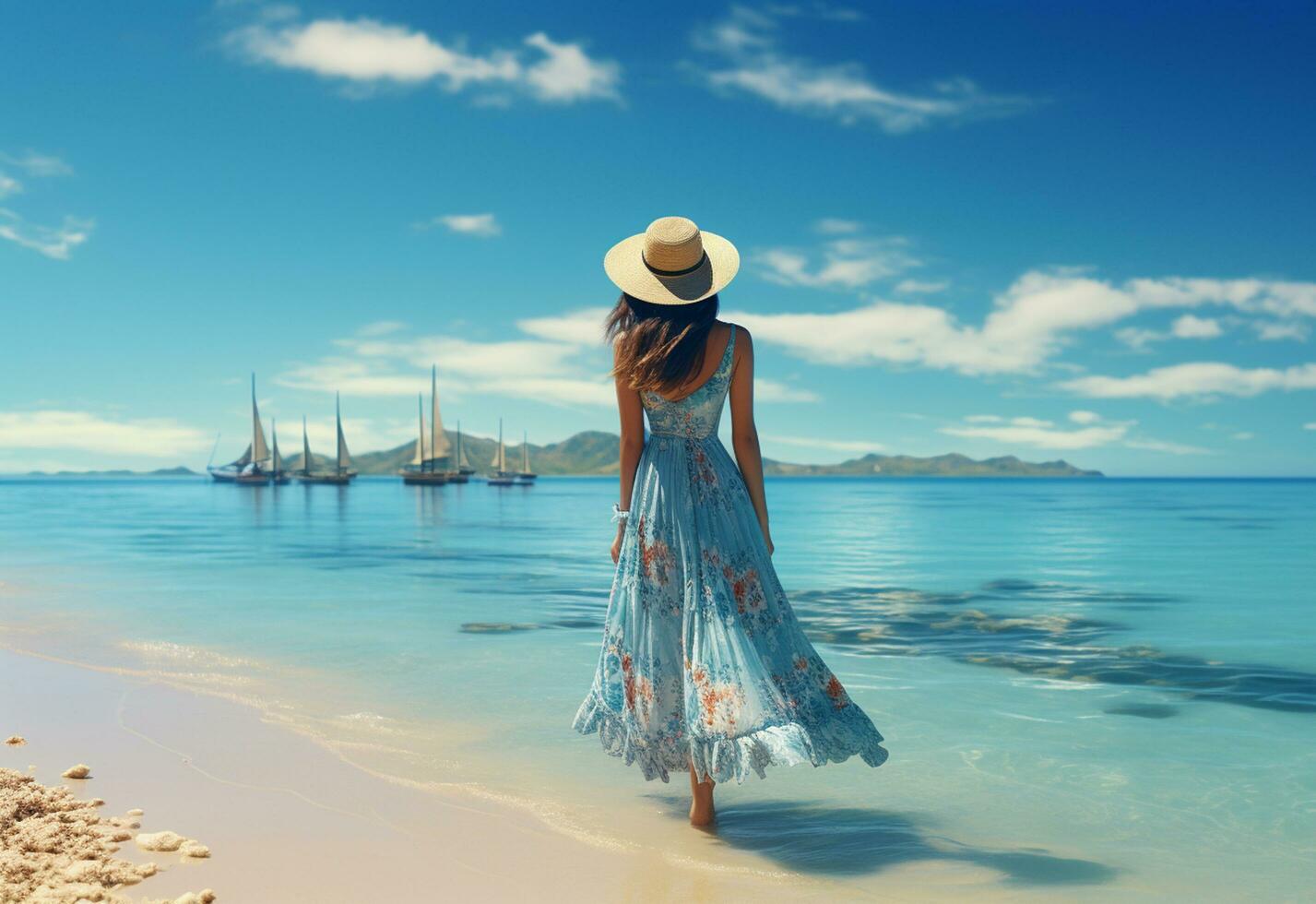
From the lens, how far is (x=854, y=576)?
17141mm

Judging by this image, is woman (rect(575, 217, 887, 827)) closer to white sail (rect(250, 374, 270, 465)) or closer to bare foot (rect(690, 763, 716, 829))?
bare foot (rect(690, 763, 716, 829))

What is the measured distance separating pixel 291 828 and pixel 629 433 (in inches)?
83.7

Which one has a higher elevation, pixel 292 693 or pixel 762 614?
pixel 762 614

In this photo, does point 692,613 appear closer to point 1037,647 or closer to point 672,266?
point 672,266

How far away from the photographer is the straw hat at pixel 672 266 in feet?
12.4

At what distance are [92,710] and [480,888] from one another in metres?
3.92

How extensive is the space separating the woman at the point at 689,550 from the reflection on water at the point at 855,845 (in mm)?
385

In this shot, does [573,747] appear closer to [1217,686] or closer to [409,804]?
[409,804]

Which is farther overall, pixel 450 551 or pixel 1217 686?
pixel 450 551

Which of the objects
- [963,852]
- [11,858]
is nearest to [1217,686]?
[963,852]

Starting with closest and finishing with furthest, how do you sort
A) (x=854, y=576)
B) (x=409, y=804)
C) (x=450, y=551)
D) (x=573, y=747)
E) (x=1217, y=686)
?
(x=409, y=804)
(x=573, y=747)
(x=1217, y=686)
(x=854, y=576)
(x=450, y=551)

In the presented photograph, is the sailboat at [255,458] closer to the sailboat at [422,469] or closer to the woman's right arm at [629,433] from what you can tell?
the sailboat at [422,469]

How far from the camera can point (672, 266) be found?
12.5 feet

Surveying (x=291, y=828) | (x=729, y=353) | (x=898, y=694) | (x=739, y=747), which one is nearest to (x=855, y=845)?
(x=739, y=747)
